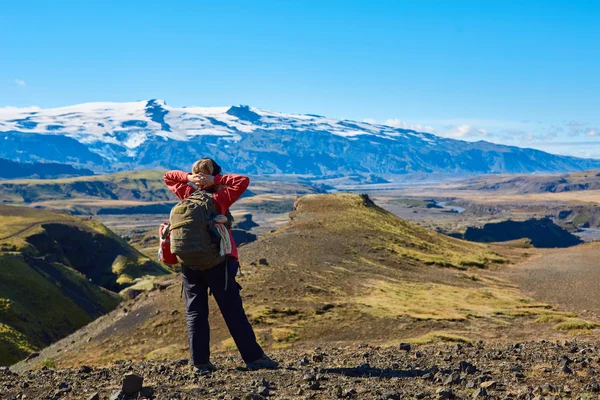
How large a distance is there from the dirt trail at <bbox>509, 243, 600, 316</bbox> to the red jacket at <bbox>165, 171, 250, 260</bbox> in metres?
25.9

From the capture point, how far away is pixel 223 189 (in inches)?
514

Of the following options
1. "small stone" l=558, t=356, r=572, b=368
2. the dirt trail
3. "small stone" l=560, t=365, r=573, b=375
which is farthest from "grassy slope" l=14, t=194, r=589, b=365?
"small stone" l=560, t=365, r=573, b=375

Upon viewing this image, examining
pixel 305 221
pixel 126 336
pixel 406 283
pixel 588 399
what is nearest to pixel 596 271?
pixel 406 283

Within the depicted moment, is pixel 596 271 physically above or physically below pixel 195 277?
below

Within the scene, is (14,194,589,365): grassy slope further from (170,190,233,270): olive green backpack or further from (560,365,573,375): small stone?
(170,190,233,270): olive green backpack

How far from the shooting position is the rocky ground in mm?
10539

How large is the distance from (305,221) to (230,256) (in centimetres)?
4522

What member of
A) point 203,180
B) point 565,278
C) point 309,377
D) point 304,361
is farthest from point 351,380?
point 565,278

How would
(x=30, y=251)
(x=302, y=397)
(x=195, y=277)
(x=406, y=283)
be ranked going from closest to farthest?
(x=302, y=397)
(x=195, y=277)
(x=406, y=283)
(x=30, y=251)

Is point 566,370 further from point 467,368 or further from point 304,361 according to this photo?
point 304,361

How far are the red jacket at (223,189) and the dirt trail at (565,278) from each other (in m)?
25.9

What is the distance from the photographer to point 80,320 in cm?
4625

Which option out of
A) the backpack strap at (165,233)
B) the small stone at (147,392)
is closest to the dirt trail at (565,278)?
the backpack strap at (165,233)

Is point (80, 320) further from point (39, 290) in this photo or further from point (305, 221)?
point (305, 221)
